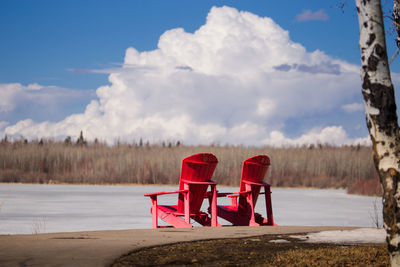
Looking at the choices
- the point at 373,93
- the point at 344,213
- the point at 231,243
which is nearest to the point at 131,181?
the point at 344,213

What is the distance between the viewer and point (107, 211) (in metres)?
12.3

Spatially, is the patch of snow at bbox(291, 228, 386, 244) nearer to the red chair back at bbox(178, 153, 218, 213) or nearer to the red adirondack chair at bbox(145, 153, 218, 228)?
the red adirondack chair at bbox(145, 153, 218, 228)

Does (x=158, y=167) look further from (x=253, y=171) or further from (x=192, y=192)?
(x=192, y=192)

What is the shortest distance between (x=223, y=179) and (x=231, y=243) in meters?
15.9

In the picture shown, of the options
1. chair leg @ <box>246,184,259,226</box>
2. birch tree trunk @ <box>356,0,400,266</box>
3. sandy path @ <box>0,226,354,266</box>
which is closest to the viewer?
birch tree trunk @ <box>356,0,400,266</box>

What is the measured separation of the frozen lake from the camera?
9.70 metres

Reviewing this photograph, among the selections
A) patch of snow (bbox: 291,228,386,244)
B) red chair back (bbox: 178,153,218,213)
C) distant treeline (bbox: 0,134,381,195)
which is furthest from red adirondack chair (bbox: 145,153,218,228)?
distant treeline (bbox: 0,134,381,195)

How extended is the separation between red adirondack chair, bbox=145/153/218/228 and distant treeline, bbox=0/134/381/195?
43.5 ft

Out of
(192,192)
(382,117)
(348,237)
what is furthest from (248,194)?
(382,117)

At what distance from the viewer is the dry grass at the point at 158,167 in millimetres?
21812

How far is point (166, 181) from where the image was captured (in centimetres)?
2181

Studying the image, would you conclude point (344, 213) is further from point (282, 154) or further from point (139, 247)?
point (282, 154)

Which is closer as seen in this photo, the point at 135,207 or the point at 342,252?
the point at 342,252

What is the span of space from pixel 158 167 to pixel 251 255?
17426 mm
